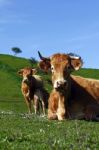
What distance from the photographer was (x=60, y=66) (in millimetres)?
19516

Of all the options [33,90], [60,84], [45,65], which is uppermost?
[45,65]

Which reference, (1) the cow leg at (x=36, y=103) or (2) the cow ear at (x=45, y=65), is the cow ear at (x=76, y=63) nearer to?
(2) the cow ear at (x=45, y=65)

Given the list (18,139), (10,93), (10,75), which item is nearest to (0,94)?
(10,93)

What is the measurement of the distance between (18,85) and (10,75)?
8.21m

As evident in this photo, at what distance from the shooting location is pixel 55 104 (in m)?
20.1

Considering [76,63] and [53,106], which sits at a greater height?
[76,63]

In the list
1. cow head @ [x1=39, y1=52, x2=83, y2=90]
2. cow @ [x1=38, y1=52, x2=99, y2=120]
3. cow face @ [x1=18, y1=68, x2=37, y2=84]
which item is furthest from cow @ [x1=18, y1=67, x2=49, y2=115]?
cow head @ [x1=39, y1=52, x2=83, y2=90]

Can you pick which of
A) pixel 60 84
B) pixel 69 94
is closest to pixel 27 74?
pixel 69 94

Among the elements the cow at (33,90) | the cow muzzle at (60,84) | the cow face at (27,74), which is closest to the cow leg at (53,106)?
the cow muzzle at (60,84)

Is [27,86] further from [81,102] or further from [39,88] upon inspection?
[81,102]

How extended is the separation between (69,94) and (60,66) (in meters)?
1.30

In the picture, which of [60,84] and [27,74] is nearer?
[60,84]

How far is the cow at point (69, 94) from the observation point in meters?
19.5

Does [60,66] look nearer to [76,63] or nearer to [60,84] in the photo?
[76,63]
